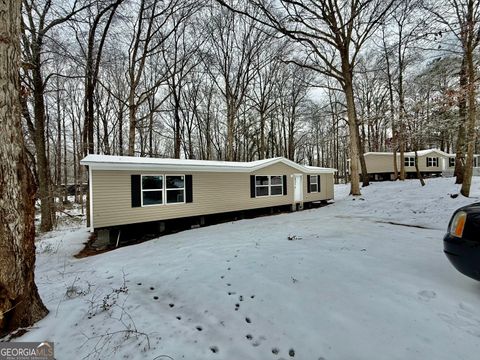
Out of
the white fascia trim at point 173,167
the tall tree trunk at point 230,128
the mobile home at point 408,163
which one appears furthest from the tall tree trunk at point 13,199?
the mobile home at point 408,163

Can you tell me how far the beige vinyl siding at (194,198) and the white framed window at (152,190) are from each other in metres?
0.17

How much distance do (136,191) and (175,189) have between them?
1481 mm

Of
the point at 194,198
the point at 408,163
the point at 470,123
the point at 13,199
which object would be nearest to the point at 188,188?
the point at 194,198

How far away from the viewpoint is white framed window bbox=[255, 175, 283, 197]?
1204 centimetres

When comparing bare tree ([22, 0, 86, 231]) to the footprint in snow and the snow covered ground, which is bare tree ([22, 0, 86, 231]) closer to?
the snow covered ground

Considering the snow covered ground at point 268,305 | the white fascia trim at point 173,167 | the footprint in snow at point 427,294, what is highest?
the white fascia trim at point 173,167

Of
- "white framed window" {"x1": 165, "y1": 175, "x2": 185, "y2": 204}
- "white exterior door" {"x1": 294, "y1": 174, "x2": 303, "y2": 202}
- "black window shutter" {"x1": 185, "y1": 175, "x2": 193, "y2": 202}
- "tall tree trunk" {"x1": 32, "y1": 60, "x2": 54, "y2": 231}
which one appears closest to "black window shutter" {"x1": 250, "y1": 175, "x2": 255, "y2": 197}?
"white exterior door" {"x1": 294, "y1": 174, "x2": 303, "y2": 202}

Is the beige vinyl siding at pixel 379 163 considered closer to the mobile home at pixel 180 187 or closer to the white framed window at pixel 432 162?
the white framed window at pixel 432 162

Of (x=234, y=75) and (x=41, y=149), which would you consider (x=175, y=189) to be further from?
(x=234, y=75)

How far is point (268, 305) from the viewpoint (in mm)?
2762

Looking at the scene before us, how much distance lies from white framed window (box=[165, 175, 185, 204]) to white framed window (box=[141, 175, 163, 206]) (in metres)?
0.26

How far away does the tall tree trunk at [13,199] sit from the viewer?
7.30ft

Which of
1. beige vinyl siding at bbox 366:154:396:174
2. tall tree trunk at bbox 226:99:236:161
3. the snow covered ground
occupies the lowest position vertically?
the snow covered ground

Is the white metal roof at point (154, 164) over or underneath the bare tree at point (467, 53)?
underneath
